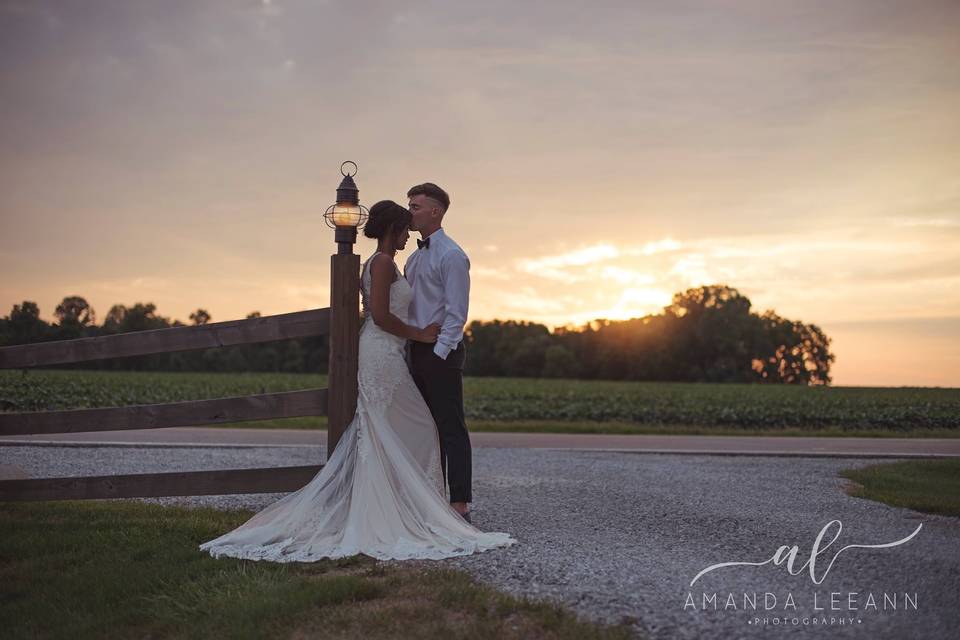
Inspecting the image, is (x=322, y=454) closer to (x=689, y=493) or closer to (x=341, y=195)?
(x=689, y=493)

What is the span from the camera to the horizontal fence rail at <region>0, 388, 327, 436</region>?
5648 millimetres

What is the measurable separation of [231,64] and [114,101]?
103 inches

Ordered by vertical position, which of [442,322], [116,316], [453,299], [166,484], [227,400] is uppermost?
[116,316]

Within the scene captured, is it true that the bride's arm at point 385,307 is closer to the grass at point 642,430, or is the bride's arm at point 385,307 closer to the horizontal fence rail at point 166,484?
the horizontal fence rail at point 166,484

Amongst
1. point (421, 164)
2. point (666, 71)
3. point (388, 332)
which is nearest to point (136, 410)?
point (388, 332)

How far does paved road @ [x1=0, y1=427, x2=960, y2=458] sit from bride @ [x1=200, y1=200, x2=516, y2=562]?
25.4ft

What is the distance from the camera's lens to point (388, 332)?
221 inches

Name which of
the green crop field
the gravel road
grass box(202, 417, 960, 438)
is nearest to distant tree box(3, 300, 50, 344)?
the gravel road

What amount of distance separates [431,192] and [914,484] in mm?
7094

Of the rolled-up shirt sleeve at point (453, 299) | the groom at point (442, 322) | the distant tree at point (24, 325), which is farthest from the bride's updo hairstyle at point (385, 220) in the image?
the distant tree at point (24, 325)

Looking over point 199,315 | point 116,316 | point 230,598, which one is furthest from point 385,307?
point 199,315

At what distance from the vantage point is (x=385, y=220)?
5586 millimetres

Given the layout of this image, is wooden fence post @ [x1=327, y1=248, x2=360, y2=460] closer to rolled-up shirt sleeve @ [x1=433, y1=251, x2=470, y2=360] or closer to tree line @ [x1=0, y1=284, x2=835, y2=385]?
rolled-up shirt sleeve @ [x1=433, y1=251, x2=470, y2=360]

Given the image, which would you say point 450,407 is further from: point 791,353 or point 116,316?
point 791,353
